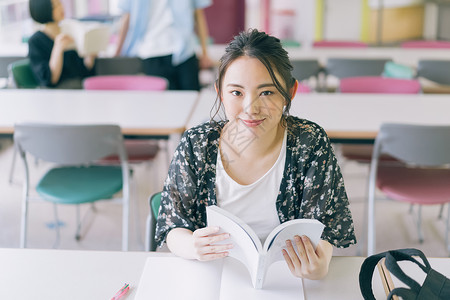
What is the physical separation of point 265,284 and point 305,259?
10 centimetres

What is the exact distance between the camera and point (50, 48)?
3.34 m

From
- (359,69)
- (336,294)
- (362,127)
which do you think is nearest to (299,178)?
(336,294)

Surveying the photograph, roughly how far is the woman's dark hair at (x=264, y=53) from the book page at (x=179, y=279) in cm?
43

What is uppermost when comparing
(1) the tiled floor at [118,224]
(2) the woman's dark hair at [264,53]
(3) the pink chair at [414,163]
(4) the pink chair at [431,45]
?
(2) the woman's dark hair at [264,53]

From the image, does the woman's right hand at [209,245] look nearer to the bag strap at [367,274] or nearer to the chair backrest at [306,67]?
the bag strap at [367,274]

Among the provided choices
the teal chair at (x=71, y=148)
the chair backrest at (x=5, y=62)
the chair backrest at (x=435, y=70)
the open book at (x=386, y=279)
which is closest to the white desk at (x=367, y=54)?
the chair backrest at (x=435, y=70)

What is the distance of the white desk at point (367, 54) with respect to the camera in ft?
12.8

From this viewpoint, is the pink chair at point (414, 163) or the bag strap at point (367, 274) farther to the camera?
the pink chair at point (414, 163)

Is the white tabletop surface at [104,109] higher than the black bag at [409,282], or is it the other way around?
the white tabletop surface at [104,109]

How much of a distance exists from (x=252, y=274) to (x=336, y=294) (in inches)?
7.1

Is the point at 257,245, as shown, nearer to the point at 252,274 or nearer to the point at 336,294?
the point at 252,274

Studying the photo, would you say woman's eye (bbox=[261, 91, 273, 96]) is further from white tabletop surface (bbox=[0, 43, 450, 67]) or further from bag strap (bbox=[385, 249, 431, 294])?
white tabletop surface (bbox=[0, 43, 450, 67])

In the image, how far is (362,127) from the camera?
7.27ft

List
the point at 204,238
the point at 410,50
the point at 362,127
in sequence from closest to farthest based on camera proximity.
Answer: the point at 204,238, the point at 362,127, the point at 410,50
